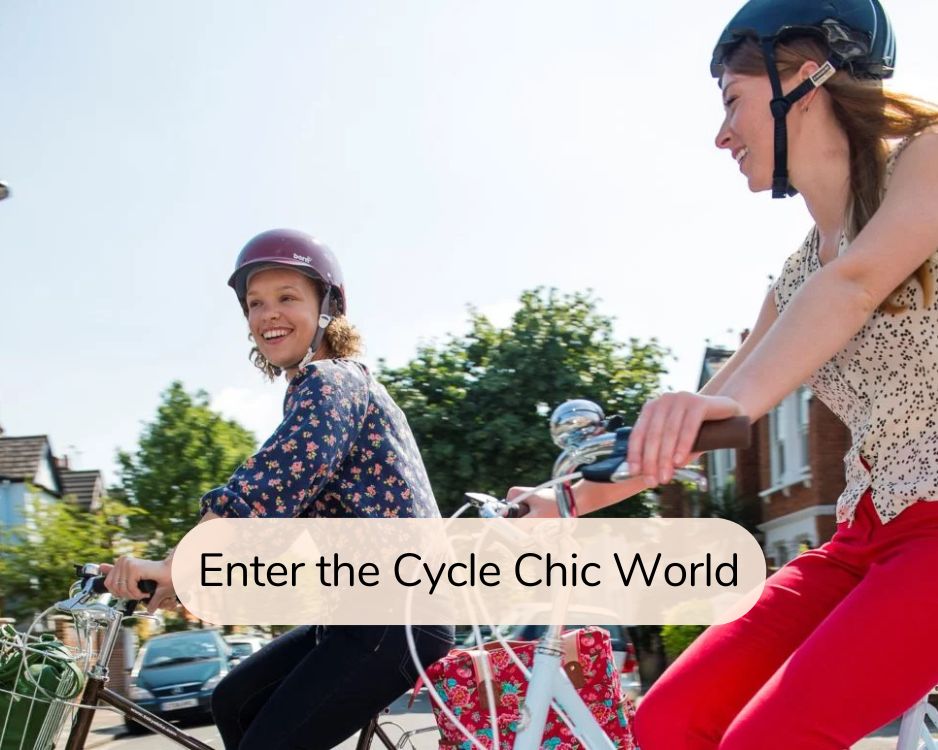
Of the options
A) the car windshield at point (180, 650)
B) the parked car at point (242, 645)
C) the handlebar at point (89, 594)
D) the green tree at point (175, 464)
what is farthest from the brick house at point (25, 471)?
the handlebar at point (89, 594)

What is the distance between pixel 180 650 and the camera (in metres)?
16.6

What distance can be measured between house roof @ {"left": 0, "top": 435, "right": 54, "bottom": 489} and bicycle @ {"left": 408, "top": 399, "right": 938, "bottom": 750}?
173 ft

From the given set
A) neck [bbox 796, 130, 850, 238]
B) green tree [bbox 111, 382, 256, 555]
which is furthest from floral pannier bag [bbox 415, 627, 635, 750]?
→ green tree [bbox 111, 382, 256, 555]

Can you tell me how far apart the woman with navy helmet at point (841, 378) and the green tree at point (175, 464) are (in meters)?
36.0

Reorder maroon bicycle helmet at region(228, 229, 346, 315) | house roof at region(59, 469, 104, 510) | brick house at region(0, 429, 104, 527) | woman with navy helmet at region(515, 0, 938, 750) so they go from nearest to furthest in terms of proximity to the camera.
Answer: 1. woman with navy helmet at region(515, 0, 938, 750)
2. maroon bicycle helmet at region(228, 229, 346, 315)
3. brick house at region(0, 429, 104, 527)
4. house roof at region(59, 469, 104, 510)

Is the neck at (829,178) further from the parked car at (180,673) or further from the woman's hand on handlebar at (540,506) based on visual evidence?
the parked car at (180,673)

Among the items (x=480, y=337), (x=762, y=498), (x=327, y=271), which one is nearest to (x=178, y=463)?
(x=480, y=337)

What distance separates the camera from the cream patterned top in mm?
2186

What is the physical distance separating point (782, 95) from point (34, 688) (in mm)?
2462

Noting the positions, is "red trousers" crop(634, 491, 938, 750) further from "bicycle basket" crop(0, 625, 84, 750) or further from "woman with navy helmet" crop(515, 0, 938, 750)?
"bicycle basket" crop(0, 625, 84, 750)

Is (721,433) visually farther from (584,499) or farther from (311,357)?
(311,357)

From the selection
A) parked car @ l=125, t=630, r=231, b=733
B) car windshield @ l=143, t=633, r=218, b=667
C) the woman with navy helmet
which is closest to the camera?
A: the woman with navy helmet

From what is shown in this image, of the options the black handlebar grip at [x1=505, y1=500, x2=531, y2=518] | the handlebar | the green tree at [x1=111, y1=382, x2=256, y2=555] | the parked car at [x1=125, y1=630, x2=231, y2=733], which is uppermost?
the green tree at [x1=111, y1=382, x2=256, y2=555]

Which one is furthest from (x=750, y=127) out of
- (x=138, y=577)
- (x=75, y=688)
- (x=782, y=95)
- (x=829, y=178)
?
(x=75, y=688)
